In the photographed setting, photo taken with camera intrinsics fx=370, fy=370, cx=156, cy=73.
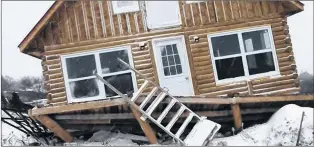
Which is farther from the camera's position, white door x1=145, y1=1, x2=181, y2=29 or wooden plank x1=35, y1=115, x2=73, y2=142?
white door x1=145, y1=1, x2=181, y2=29

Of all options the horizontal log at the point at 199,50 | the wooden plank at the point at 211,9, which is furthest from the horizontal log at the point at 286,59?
the wooden plank at the point at 211,9

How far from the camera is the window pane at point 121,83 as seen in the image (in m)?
12.3

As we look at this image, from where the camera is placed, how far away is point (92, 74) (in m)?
12.4

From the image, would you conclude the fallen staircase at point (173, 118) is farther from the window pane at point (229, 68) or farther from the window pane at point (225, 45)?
the window pane at point (225, 45)

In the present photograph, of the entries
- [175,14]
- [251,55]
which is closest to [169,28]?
[175,14]

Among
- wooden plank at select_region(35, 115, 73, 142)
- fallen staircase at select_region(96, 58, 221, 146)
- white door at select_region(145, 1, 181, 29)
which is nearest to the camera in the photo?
fallen staircase at select_region(96, 58, 221, 146)

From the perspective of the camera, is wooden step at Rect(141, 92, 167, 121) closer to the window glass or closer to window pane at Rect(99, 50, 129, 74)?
the window glass

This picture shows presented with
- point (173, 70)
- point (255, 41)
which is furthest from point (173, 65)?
point (255, 41)

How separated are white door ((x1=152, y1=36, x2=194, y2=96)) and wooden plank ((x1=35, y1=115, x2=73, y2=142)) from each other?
11.5 feet

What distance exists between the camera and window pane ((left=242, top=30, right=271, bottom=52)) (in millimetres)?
12562

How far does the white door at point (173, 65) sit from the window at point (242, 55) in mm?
966

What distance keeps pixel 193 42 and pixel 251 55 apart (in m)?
2.04

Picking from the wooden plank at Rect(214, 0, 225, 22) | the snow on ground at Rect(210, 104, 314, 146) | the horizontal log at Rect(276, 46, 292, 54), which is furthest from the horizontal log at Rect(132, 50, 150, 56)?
the horizontal log at Rect(276, 46, 292, 54)

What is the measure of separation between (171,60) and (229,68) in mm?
1976
